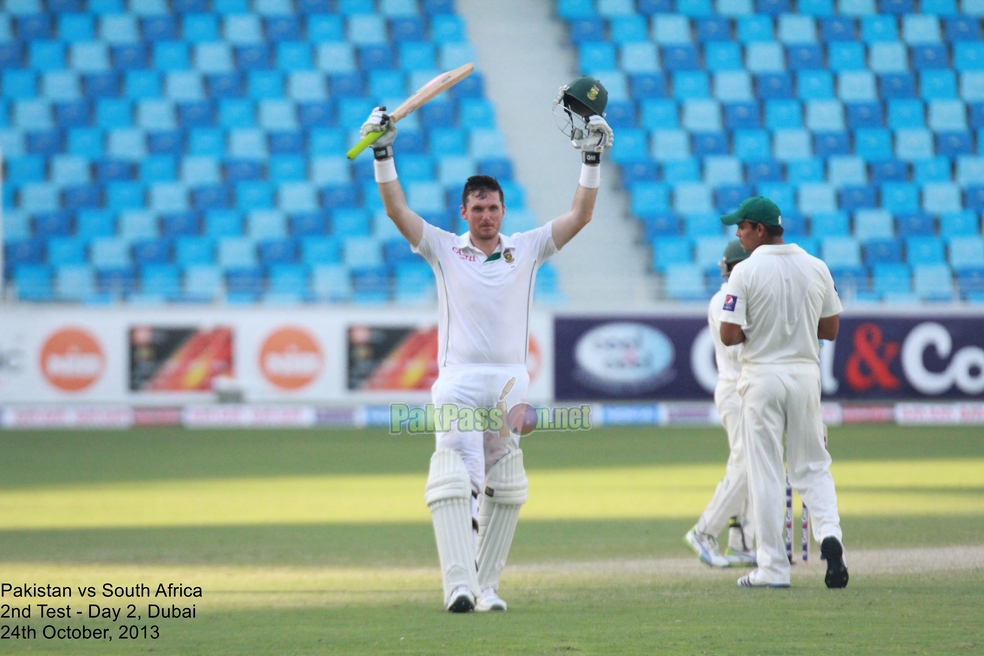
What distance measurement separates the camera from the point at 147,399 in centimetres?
1878

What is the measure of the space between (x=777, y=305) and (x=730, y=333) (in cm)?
28

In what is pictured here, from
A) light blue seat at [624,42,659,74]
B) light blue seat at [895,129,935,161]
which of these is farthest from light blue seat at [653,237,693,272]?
light blue seat at [895,129,935,161]

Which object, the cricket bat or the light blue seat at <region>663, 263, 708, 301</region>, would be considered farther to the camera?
the light blue seat at <region>663, 263, 708, 301</region>

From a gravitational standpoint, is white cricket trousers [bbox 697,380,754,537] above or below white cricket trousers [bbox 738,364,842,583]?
below

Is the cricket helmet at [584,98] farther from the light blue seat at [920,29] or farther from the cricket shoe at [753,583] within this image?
A: the light blue seat at [920,29]

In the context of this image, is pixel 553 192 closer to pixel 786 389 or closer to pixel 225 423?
pixel 225 423

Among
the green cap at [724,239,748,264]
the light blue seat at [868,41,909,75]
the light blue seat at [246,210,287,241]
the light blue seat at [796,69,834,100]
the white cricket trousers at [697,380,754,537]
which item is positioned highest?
the light blue seat at [868,41,909,75]

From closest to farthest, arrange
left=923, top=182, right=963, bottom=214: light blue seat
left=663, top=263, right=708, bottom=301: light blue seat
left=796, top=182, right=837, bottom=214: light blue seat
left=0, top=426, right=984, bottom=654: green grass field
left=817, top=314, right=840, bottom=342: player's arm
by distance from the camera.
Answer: left=0, top=426, right=984, bottom=654: green grass field, left=817, top=314, right=840, bottom=342: player's arm, left=663, top=263, right=708, bottom=301: light blue seat, left=796, top=182, right=837, bottom=214: light blue seat, left=923, top=182, right=963, bottom=214: light blue seat

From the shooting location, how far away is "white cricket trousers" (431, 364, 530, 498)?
5855 millimetres

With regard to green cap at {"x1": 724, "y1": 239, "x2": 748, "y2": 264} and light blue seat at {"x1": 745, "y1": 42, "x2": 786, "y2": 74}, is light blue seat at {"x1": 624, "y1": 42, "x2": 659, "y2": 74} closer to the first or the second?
light blue seat at {"x1": 745, "y1": 42, "x2": 786, "y2": 74}

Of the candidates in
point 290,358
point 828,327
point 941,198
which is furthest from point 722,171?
point 828,327

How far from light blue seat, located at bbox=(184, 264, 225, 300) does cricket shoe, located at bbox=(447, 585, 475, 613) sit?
15.1 meters

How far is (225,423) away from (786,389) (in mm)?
13775

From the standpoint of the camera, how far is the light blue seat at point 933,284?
65.8ft
